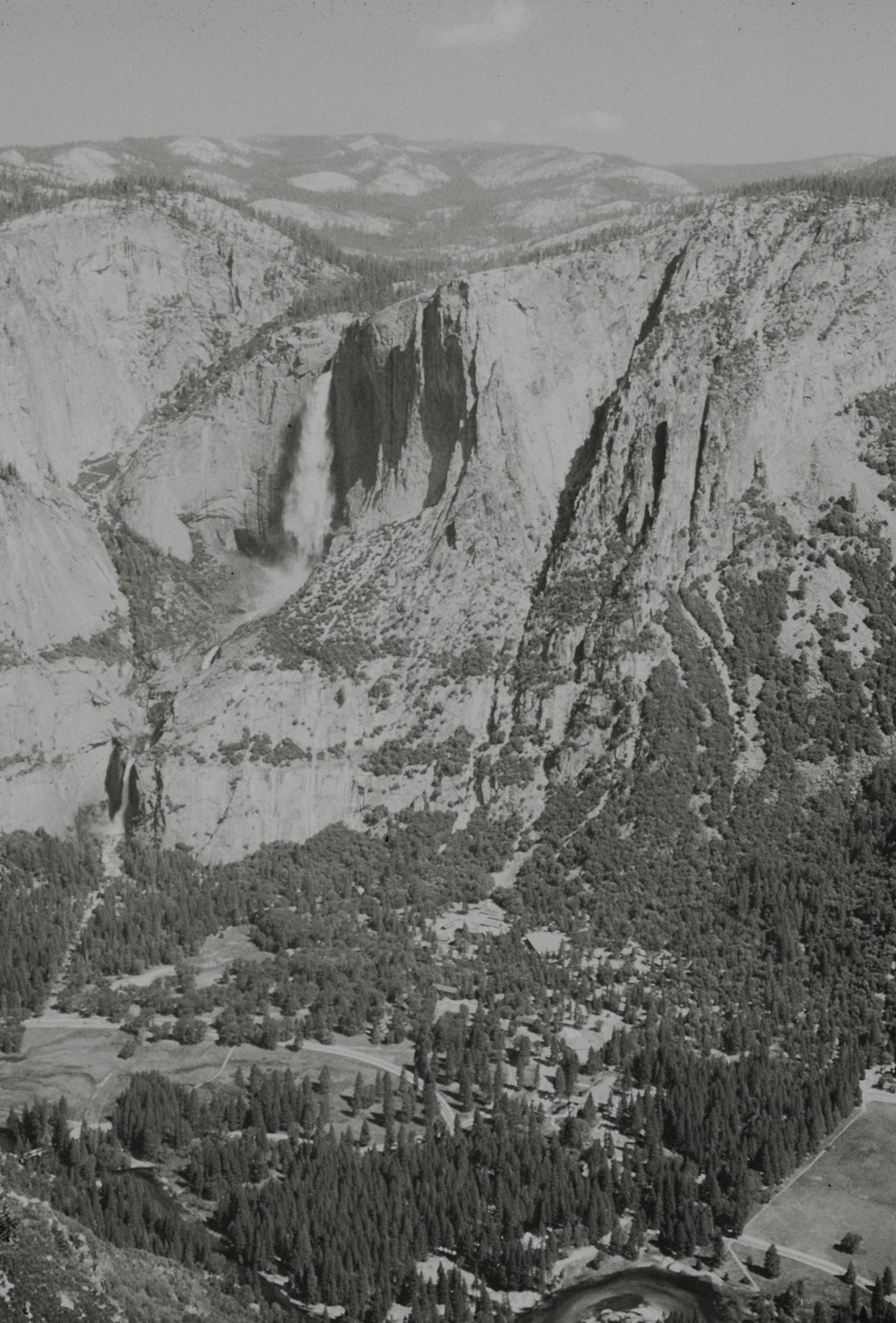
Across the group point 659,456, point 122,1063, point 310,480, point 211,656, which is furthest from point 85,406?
point 122,1063

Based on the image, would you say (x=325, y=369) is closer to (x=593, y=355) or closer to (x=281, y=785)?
(x=593, y=355)

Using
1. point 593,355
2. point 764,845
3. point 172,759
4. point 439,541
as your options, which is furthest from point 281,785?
point 593,355

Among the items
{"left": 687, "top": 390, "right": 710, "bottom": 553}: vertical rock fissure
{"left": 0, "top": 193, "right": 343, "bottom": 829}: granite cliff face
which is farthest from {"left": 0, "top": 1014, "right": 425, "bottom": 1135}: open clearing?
{"left": 687, "top": 390, "right": 710, "bottom": 553}: vertical rock fissure

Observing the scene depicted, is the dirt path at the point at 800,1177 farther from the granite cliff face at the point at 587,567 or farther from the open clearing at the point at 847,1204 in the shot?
the granite cliff face at the point at 587,567

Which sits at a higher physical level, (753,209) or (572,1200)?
(753,209)

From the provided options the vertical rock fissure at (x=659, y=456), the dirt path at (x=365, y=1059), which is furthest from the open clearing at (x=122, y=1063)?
the vertical rock fissure at (x=659, y=456)

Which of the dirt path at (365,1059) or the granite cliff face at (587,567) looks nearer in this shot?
the dirt path at (365,1059)
